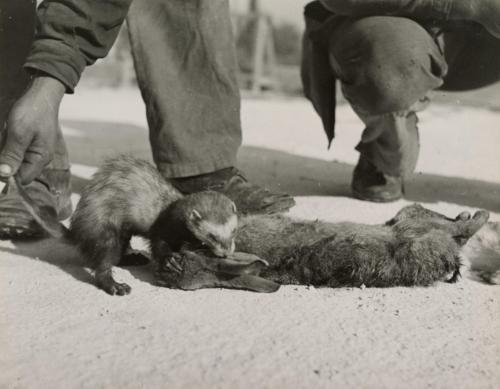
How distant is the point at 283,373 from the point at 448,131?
15.8 ft

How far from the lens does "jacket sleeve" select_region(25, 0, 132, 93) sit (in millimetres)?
2023

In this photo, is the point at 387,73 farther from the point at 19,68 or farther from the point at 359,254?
the point at 19,68

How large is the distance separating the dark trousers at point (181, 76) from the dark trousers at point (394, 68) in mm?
658

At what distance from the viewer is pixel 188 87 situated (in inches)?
104

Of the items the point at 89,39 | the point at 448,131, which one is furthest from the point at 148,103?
the point at 448,131

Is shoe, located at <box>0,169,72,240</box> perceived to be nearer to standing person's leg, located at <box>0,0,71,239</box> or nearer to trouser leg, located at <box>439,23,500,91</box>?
standing person's leg, located at <box>0,0,71,239</box>

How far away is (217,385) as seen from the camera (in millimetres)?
1370

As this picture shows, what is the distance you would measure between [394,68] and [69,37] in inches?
56.8

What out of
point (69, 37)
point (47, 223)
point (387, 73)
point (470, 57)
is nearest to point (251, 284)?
point (47, 223)

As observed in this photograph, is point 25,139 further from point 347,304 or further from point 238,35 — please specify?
point 238,35

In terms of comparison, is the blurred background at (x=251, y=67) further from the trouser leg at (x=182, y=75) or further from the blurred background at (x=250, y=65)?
the trouser leg at (x=182, y=75)

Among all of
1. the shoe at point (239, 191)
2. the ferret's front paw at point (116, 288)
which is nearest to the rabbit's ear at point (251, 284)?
the ferret's front paw at point (116, 288)

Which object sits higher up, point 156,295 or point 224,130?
point 224,130

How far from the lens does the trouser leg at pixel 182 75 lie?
8.53 feet
